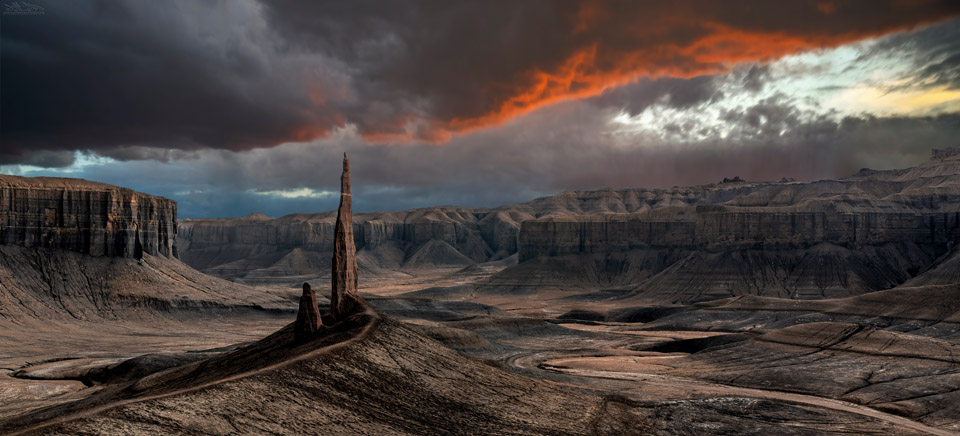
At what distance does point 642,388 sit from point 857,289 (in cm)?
10540

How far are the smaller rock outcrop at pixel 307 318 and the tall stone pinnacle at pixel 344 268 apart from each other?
237 inches

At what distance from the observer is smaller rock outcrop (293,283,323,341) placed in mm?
44031

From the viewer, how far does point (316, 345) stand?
41.5 meters

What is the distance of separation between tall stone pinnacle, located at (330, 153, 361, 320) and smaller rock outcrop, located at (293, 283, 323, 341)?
6.01 meters

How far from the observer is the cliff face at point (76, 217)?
4331 inches

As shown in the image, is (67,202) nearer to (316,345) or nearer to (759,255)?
(316,345)

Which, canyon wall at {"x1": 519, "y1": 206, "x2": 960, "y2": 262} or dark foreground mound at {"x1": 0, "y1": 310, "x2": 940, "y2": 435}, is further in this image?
canyon wall at {"x1": 519, "y1": 206, "x2": 960, "y2": 262}

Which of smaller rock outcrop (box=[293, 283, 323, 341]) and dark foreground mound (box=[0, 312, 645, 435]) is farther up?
smaller rock outcrop (box=[293, 283, 323, 341])

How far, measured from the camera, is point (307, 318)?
146ft

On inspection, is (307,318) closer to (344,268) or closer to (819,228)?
(344,268)

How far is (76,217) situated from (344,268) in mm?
83711

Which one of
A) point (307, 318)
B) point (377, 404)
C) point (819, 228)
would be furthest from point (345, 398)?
point (819, 228)

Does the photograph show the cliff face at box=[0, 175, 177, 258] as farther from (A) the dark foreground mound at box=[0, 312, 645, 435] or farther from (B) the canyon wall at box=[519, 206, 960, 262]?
(B) the canyon wall at box=[519, 206, 960, 262]

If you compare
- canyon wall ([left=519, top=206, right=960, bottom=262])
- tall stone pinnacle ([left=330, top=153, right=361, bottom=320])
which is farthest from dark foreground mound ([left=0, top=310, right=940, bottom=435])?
canyon wall ([left=519, top=206, right=960, bottom=262])
